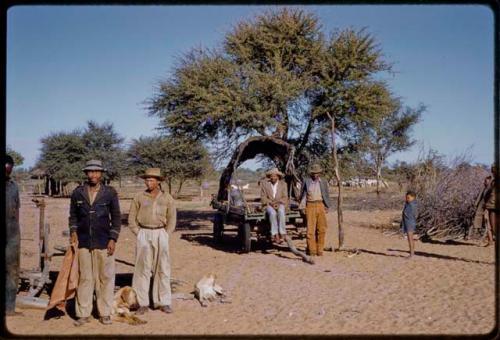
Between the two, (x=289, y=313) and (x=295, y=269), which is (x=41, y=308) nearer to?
(x=289, y=313)

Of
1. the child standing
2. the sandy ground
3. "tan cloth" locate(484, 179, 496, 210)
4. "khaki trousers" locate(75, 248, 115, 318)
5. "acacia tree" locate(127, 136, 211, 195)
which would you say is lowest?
the sandy ground

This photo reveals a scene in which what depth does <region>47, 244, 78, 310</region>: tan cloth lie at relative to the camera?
5855mm

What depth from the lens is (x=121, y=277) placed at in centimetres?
763

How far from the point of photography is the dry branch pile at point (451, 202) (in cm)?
1380

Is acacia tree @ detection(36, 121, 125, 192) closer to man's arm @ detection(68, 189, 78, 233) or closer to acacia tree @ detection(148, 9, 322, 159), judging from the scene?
acacia tree @ detection(148, 9, 322, 159)

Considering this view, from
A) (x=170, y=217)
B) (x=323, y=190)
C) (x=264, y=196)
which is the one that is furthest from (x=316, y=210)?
(x=170, y=217)

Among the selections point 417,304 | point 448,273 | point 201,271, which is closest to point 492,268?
point 448,273

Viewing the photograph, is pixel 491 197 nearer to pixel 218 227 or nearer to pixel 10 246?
pixel 218 227

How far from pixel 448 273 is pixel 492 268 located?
3.60 ft

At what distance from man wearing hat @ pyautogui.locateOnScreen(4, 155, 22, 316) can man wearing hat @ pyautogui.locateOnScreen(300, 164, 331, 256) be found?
5.95 meters

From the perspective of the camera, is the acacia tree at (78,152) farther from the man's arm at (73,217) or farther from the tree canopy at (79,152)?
the man's arm at (73,217)

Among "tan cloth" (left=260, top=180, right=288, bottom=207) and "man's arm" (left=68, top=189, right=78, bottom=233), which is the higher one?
"tan cloth" (left=260, top=180, right=288, bottom=207)

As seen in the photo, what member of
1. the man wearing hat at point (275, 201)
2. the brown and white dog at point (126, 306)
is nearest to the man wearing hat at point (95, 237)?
the brown and white dog at point (126, 306)

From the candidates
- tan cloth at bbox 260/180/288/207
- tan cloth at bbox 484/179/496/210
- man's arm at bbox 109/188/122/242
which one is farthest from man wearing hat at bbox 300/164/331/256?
man's arm at bbox 109/188/122/242
